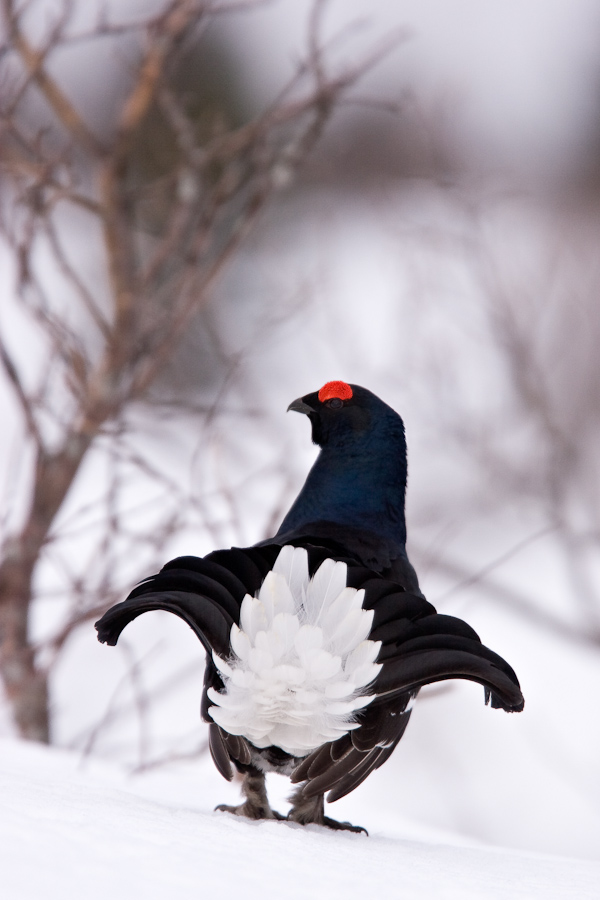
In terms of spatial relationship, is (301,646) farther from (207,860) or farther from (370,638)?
(207,860)

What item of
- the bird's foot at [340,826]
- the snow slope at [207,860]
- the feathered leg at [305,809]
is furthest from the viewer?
the bird's foot at [340,826]

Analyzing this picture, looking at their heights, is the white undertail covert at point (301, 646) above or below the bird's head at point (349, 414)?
below

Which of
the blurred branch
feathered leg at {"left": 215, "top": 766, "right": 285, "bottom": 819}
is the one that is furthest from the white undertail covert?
the blurred branch

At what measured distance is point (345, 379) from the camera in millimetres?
5316

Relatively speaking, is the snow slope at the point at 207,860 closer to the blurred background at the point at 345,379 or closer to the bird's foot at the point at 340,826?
the bird's foot at the point at 340,826

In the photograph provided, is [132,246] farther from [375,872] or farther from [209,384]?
[209,384]

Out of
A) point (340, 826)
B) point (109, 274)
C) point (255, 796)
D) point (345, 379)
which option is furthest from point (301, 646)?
point (345, 379)

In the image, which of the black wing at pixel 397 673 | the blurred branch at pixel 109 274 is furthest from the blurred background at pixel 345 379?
the black wing at pixel 397 673

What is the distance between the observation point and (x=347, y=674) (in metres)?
1.63

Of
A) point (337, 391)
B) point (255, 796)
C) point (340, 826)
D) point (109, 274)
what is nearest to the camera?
point (255, 796)

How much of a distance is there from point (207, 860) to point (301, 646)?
0.47 metres

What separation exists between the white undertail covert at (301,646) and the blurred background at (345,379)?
0.72m

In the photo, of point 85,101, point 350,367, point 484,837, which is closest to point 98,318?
point 350,367

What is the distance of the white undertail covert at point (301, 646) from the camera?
63.6 inches
